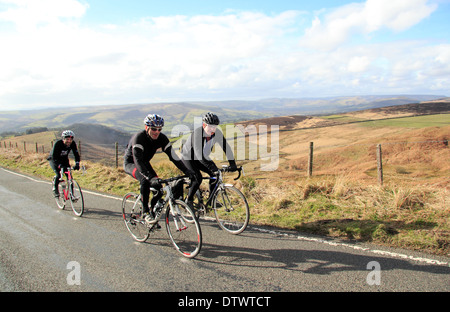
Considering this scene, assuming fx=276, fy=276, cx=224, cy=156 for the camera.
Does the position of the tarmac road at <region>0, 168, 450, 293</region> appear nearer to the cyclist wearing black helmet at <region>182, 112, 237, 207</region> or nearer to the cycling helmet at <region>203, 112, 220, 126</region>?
the cyclist wearing black helmet at <region>182, 112, 237, 207</region>

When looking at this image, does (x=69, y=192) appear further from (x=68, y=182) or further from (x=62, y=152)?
(x=62, y=152)

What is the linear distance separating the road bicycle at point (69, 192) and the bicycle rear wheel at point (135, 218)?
2.26m

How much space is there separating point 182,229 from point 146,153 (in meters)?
1.60

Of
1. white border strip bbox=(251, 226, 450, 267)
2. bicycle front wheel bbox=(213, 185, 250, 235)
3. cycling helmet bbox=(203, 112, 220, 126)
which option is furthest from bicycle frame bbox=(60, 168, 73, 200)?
white border strip bbox=(251, 226, 450, 267)

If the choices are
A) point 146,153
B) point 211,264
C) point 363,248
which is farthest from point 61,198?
point 363,248

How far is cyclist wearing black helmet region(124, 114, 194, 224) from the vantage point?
16.0 feet

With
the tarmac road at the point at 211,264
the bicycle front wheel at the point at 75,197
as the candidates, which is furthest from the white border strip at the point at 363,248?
the bicycle front wheel at the point at 75,197

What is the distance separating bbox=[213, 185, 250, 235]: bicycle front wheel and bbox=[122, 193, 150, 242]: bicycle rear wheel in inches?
59.3

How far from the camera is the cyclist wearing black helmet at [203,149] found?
5.61 meters

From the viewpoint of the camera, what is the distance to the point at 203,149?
575cm
